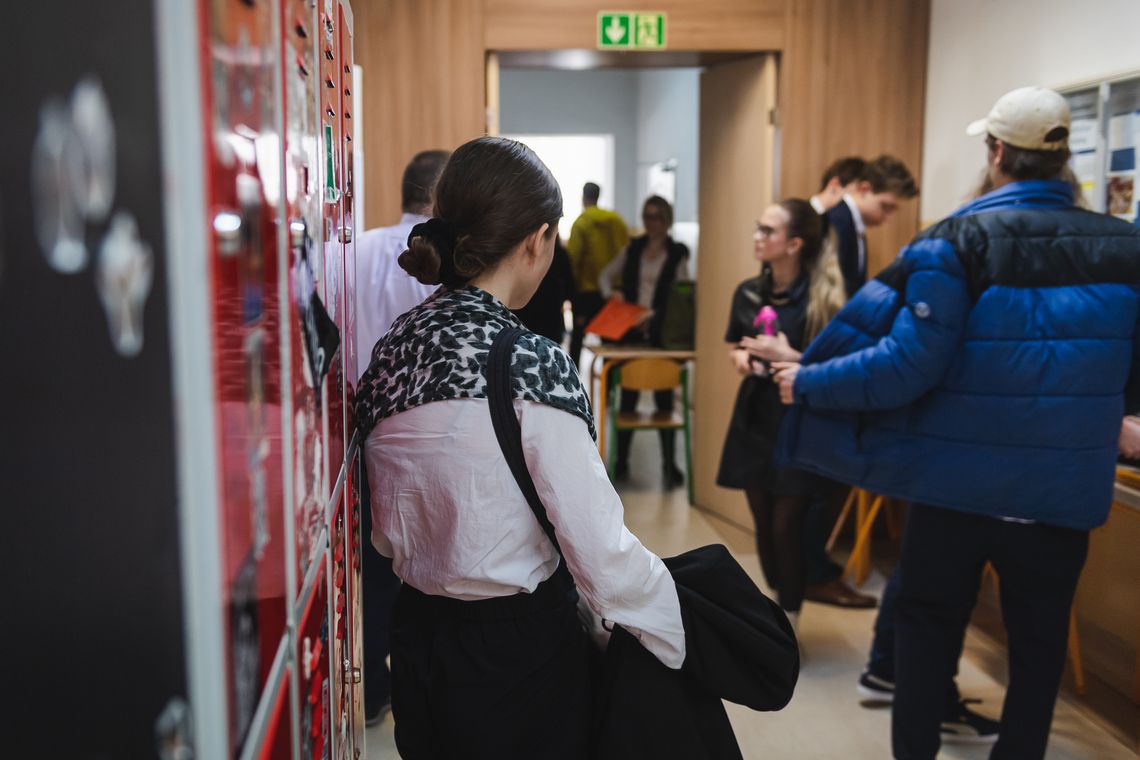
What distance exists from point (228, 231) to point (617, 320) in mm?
4964

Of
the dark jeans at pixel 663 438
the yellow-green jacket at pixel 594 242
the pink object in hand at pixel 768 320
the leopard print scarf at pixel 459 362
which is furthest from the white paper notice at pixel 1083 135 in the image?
the yellow-green jacket at pixel 594 242

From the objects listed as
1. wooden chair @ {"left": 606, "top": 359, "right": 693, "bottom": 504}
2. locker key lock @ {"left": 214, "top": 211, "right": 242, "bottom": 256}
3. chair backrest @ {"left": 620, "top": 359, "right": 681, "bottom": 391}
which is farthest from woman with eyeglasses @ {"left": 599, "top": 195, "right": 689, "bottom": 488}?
locker key lock @ {"left": 214, "top": 211, "right": 242, "bottom": 256}

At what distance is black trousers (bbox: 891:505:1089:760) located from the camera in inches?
83.2

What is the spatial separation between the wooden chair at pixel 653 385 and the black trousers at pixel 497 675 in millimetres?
3728

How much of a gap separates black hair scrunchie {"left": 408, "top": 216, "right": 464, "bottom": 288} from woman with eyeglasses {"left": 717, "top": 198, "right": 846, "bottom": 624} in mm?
1841

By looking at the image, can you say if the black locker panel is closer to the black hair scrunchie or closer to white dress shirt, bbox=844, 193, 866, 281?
the black hair scrunchie

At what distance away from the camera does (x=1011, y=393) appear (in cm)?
207

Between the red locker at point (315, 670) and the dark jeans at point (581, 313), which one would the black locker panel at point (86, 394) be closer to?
the red locker at point (315, 670)

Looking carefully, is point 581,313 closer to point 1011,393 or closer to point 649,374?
point 649,374

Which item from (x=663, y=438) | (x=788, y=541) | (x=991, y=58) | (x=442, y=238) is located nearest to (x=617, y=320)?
(x=663, y=438)

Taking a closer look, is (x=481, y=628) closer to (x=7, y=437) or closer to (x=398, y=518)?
(x=398, y=518)

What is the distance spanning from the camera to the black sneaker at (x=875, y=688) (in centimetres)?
295

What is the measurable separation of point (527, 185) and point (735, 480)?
2.10 m

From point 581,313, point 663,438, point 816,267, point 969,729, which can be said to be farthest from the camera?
point 581,313
